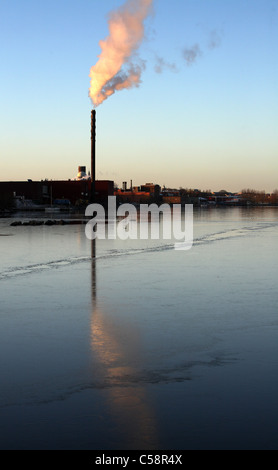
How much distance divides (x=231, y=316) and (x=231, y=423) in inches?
235

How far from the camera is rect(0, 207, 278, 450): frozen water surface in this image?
6023mm

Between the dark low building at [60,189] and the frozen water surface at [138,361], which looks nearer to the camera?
the frozen water surface at [138,361]

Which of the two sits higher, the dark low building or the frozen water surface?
the dark low building

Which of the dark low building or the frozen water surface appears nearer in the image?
the frozen water surface

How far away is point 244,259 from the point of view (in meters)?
24.2

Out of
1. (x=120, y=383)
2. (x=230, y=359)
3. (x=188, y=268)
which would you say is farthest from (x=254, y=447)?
(x=188, y=268)

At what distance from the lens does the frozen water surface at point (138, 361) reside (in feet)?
19.8

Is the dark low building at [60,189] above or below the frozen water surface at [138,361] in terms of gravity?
above

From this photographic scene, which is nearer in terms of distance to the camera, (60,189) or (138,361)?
(138,361)

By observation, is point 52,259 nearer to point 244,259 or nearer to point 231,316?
point 244,259

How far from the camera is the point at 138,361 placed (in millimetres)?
8586

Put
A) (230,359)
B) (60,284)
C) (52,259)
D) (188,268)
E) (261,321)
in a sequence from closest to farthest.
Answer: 1. (230,359)
2. (261,321)
3. (60,284)
4. (188,268)
5. (52,259)

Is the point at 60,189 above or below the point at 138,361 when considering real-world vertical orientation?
above
